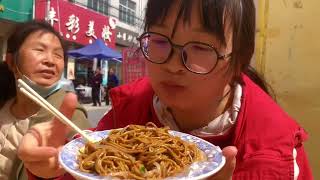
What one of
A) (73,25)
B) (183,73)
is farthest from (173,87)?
(73,25)

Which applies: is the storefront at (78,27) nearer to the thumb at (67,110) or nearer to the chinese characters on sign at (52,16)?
the chinese characters on sign at (52,16)

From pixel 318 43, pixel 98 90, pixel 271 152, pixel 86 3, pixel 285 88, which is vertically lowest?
pixel 98 90

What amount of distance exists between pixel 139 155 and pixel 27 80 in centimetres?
159

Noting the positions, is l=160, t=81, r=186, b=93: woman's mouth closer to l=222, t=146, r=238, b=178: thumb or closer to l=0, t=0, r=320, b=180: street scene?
l=0, t=0, r=320, b=180: street scene

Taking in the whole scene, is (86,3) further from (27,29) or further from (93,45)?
(27,29)

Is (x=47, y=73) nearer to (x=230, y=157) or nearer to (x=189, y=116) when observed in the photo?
(x=189, y=116)

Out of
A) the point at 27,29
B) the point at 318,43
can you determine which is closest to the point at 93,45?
the point at 27,29

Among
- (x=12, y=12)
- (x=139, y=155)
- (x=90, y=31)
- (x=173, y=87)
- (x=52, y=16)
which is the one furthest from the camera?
(x=90, y=31)

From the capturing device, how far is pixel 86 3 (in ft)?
57.5

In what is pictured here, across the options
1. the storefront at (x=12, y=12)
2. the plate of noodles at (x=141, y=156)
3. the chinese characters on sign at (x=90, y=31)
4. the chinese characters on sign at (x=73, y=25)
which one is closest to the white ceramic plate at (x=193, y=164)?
the plate of noodles at (x=141, y=156)

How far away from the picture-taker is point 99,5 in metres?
19.0

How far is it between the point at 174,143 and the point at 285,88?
3.66 ft

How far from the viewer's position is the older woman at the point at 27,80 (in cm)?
230

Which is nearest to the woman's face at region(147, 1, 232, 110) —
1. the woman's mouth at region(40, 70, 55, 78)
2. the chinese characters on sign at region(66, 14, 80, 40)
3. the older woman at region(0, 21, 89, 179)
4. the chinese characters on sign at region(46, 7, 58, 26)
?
the older woman at region(0, 21, 89, 179)
